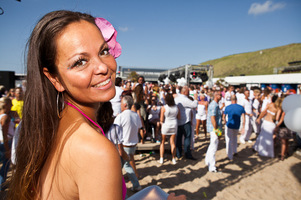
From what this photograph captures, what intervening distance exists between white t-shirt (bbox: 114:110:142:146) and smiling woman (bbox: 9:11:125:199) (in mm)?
2926

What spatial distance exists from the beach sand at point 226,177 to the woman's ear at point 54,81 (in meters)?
3.56

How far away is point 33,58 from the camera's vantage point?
0.82 meters

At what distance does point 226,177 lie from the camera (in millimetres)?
4684

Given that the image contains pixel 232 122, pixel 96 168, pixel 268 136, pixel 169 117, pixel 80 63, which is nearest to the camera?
pixel 96 168

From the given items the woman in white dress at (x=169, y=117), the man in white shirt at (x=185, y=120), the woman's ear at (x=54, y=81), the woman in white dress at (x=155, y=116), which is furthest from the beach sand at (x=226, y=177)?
the woman's ear at (x=54, y=81)

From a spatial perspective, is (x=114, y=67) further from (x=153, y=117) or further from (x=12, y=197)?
(x=153, y=117)

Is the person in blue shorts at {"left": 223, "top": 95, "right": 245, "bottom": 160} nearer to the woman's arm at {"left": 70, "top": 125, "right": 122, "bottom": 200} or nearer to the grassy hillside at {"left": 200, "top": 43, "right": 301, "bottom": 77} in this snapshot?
the woman's arm at {"left": 70, "top": 125, "right": 122, "bottom": 200}

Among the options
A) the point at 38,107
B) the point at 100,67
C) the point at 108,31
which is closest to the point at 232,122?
the point at 108,31

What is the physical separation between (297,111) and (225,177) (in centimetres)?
225

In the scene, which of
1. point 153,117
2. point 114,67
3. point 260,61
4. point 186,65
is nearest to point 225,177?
point 153,117

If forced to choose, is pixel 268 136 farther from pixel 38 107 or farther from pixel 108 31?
pixel 38 107

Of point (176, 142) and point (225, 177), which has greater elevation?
point (176, 142)

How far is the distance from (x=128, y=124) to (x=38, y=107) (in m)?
3.04

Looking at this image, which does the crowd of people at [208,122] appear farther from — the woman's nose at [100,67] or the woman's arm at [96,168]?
the woman's arm at [96,168]
